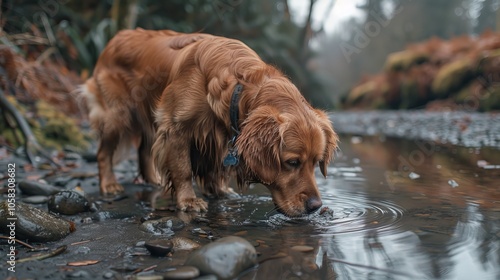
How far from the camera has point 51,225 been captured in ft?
10.5

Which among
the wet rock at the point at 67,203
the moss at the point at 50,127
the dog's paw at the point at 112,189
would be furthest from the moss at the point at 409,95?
the wet rock at the point at 67,203

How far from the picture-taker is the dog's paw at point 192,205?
427 centimetres

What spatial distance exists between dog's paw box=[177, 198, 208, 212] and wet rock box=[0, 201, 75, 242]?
123cm

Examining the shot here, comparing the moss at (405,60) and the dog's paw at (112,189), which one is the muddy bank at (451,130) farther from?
the moss at (405,60)

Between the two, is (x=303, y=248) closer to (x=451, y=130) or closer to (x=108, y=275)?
(x=108, y=275)

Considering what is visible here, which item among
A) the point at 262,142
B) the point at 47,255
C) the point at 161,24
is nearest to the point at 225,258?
the point at 47,255

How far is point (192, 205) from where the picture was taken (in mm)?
4309

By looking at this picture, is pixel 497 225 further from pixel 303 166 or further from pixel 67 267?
pixel 67 267

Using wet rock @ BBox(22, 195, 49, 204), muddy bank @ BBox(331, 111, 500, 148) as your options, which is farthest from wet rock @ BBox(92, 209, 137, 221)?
muddy bank @ BBox(331, 111, 500, 148)

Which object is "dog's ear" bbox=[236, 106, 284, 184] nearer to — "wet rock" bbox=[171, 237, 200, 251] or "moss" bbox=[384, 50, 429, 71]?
"wet rock" bbox=[171, 237, 200, 251]

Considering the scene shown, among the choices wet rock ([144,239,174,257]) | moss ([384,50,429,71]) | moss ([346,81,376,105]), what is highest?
moss ([384,50,429,71])

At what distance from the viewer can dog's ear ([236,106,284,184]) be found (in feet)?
11.4

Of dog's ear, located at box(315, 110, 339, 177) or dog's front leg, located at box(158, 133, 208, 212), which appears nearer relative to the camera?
dog's ear, located at box(315, 110, 339, 177)

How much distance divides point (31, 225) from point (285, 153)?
5.43ft
